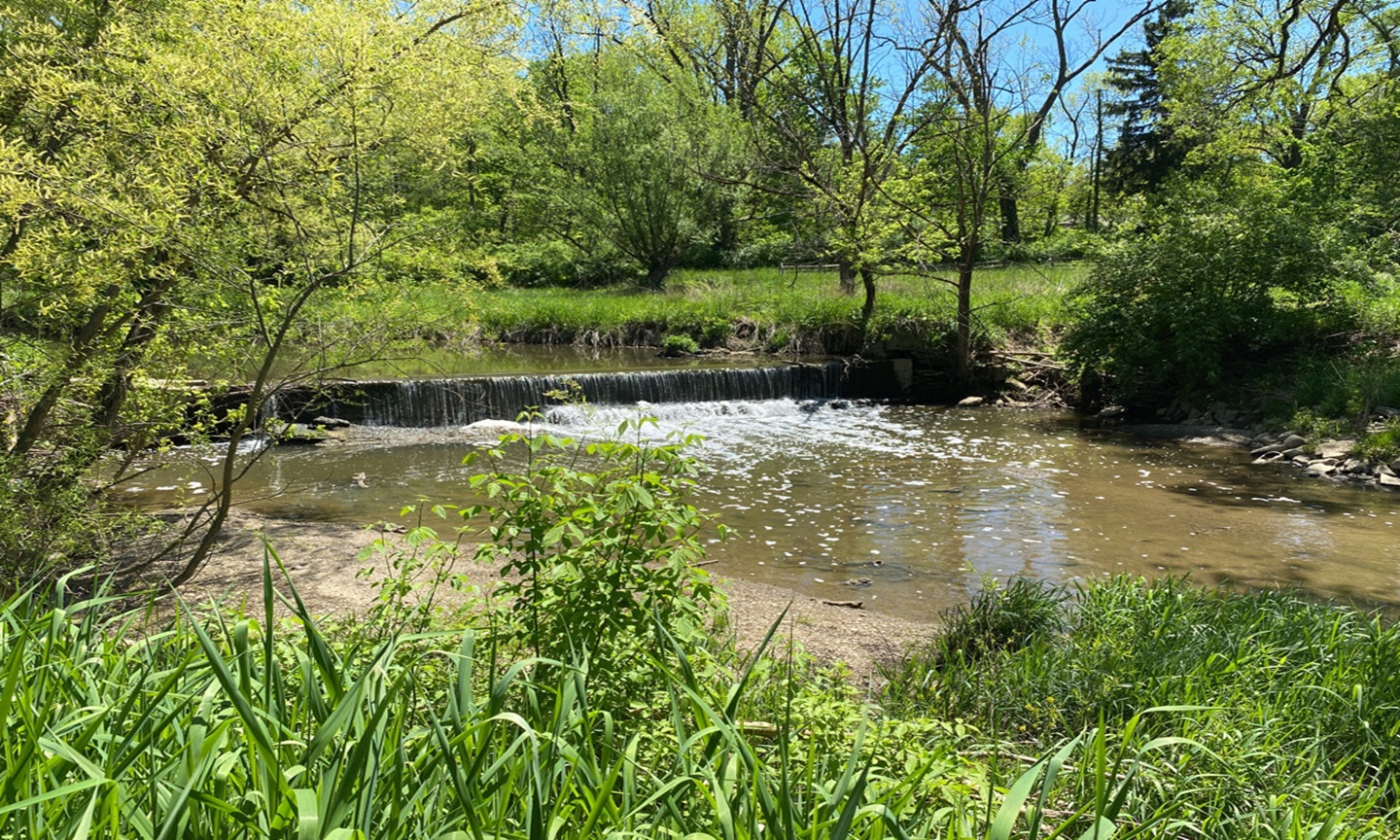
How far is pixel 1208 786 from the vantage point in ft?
7.70

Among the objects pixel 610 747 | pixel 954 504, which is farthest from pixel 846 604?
pixel 610 747

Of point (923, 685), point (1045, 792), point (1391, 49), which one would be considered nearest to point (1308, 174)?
point (1391, 49)

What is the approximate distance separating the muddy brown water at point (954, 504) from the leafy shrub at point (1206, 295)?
169 centimetres

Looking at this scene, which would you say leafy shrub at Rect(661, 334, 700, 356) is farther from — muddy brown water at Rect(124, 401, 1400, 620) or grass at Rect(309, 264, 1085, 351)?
muddy brown water at Rect(124, 401, 1400, 620)

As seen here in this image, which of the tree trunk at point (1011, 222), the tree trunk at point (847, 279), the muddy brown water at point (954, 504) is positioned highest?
the tree trunk at point (1011, 222)

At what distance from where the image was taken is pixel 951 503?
31.2 ft

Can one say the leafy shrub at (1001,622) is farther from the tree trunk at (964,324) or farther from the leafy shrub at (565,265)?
the leafy shrub at (565,265)

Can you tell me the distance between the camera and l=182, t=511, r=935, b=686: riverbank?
507cm

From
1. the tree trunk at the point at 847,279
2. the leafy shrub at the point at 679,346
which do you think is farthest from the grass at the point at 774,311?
the leafy shrub at the point at 679,346

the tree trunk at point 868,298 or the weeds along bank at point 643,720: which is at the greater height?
the tree trunk at point 868,298

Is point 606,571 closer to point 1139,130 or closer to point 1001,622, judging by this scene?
point 1001,622

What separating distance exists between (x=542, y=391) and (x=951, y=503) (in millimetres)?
7552

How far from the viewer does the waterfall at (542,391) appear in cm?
1376

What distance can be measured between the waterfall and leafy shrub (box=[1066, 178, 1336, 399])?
531cm
